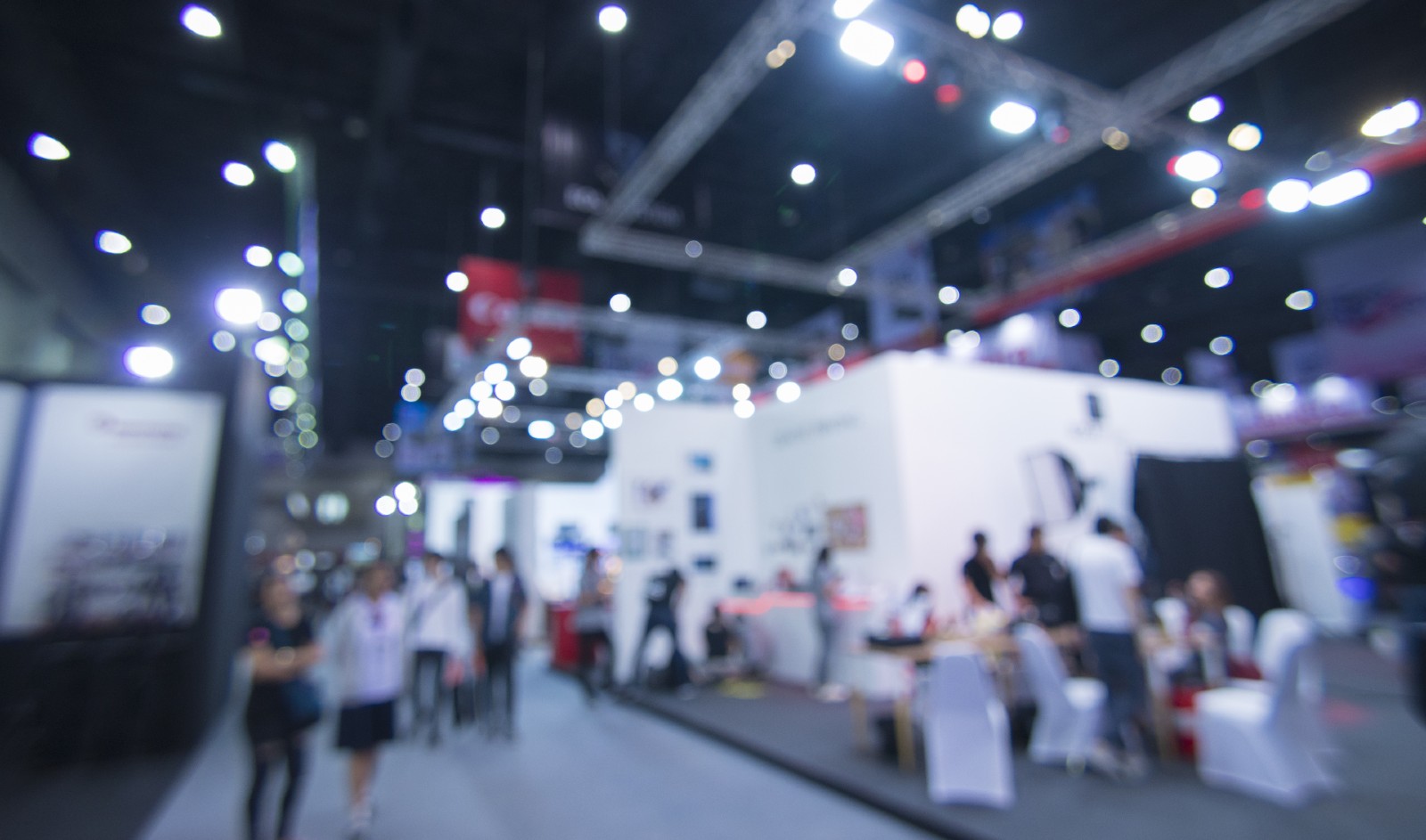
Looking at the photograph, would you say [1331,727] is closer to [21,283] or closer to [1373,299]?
[1373,299]

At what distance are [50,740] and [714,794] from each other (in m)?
5.30

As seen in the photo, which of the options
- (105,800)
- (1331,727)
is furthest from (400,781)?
(1331,727)

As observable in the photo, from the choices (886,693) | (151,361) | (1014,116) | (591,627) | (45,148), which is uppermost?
(1014,116)

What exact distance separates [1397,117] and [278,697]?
6.37 meters

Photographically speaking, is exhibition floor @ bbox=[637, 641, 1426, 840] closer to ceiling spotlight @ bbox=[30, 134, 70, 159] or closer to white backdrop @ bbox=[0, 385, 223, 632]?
white backdrop @ bbox=[0, 385, 223, 632]

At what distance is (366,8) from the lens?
5.92 m

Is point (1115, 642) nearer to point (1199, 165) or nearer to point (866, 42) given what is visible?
point (866, 42)

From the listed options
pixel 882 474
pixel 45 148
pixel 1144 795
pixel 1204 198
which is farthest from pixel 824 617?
pixel 45 148

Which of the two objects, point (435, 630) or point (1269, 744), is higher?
point (435, 630)

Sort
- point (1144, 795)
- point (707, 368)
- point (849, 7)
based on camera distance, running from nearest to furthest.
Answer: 1. point (1144, 795)
2. point (849, 7)
3. point (707, 368)

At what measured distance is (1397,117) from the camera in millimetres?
3627

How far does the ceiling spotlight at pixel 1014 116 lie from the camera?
241 inches

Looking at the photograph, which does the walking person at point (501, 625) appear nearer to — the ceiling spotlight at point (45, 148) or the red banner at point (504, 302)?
the red banner at point (504, 302)

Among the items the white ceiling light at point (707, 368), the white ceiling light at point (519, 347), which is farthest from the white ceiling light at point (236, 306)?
the white ceiling light at point (707, 368)
